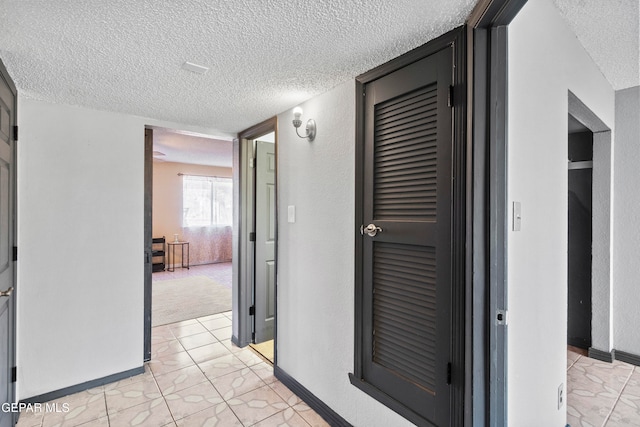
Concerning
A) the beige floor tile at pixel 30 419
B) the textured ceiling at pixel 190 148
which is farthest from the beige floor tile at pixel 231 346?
the textured ceiling at pixel 190 148

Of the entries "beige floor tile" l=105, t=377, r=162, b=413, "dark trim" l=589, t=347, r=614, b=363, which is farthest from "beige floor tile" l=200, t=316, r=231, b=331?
"dark trim" l=589, t=347, r=614, b=363

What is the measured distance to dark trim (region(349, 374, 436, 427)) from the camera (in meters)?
1.42

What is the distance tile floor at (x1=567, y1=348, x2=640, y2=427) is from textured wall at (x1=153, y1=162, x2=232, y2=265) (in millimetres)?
6653

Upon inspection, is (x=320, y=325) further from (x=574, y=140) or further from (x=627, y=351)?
(x=574, y=140)

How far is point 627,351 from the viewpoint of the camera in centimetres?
270

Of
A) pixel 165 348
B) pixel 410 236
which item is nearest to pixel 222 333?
pixel 165 348

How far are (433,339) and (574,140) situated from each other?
111 inches

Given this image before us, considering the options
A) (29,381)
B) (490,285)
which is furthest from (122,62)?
(29,381)

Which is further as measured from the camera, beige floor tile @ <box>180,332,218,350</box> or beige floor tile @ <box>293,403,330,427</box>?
beige floor tile @ <box>180,332,218,350</box>

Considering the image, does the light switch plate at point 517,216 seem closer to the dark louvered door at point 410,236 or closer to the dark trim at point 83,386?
the dark louvered door at point 410,236

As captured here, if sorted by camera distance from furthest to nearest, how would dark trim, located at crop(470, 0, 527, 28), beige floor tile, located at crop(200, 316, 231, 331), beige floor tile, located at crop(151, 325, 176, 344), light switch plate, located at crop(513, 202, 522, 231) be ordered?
beige floor tile, located at crop(200, 316, 231, 331), beige floor tile, located at crop(151, 325, 176, 344), light switch plate, located at crop(513, 202, 522, 231), dark trim, located at crop(470, 0, 527, 28)

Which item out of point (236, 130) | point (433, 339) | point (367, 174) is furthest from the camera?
point (236, 130)

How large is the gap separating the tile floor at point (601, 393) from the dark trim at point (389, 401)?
3.93 feet

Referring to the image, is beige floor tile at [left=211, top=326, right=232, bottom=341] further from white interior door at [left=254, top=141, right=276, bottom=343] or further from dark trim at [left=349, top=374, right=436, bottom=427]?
dark trim at [left=349, top=374, right=436, bottom=427]
